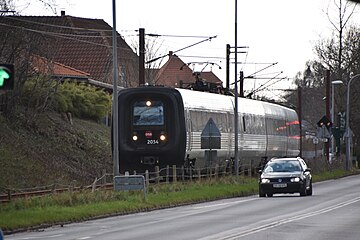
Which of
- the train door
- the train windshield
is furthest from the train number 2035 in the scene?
the train door

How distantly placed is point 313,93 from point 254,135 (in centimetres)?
6908

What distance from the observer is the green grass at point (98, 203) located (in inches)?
1017

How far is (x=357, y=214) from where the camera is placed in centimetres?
2764

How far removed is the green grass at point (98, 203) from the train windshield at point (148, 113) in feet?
9.08

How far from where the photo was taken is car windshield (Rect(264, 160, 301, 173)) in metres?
39.3

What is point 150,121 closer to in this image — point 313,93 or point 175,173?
point 175,173

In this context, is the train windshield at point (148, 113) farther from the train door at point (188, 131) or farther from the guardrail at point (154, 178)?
the guardrail at point (154, 178)

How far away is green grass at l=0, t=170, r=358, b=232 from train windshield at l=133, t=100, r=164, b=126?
9.08ft

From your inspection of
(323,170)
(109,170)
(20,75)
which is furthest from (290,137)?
(20,75)

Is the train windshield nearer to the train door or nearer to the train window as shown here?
the train door

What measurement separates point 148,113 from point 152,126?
20.4 inches

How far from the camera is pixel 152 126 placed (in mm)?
40312

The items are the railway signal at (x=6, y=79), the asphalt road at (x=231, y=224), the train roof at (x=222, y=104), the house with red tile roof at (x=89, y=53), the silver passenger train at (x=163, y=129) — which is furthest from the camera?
the house with red tile roof at (x=89, y=53)

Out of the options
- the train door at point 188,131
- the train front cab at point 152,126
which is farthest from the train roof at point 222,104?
the train front cab at point 152,126
